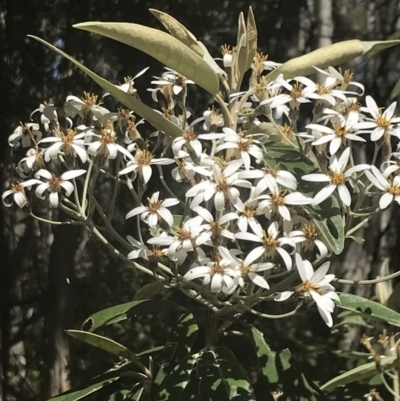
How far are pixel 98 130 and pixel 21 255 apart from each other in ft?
1.93

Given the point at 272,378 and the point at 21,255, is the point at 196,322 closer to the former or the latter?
the point at 272,378

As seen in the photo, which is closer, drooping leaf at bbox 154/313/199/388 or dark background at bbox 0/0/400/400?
drooping leaf at bbox 154/313/199/388

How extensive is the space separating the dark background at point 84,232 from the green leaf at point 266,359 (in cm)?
25

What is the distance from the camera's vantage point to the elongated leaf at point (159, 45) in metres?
0.43

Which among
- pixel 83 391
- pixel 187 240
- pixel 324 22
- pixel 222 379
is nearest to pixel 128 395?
pixel 83 391

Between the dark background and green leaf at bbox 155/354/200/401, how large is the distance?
316mm

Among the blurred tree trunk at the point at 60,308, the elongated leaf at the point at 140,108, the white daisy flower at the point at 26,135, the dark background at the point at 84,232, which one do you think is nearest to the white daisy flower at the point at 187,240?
the elongated leaf at the point at 140,108

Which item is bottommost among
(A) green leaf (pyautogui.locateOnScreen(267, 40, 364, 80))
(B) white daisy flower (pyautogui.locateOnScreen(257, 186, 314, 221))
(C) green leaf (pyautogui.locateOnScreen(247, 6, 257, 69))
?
(B) white daisy flower (pyautogui.locateOnScreen(257, 186, 314, 221))

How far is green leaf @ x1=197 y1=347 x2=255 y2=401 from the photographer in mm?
461

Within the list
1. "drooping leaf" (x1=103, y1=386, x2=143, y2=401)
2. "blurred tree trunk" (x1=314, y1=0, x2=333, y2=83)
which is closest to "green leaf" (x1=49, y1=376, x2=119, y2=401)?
"drooping leaf" (x1=103, y1=386, x2=143, y2=401)

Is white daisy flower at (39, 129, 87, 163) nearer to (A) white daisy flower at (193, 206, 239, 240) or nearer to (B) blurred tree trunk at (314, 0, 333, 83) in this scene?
(A) white daisy flower at (193, 206, 239, 240)

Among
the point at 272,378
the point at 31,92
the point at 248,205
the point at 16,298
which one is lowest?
the point at 16,298

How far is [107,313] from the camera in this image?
0.61m

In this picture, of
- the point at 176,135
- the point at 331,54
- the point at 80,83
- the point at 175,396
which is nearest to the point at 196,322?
the point at 175,396
